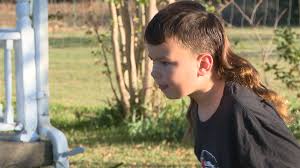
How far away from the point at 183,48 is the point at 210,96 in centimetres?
21

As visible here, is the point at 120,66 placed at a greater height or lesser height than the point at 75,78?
greater

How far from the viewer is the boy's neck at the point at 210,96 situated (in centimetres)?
275

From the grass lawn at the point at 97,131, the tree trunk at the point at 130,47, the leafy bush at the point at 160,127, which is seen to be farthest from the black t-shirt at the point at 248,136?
the tree trunk at the point at 130,47

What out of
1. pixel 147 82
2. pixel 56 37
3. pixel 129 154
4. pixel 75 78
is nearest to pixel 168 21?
pixel 129 154

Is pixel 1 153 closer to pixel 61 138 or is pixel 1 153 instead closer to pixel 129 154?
pixel 61 138

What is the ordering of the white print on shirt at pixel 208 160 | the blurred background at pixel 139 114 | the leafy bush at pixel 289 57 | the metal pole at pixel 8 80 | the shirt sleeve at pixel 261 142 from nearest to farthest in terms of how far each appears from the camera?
the shirt sleeve at pixel 261 142, the white print on shirt at pixel 208 160, the metal pole at pixel 8 80, the blurred background at pixel 139 114, the leafy bush at pixel 289 57

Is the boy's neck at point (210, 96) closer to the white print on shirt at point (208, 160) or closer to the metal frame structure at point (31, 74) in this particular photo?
the white print on shirt at point (208, 160)

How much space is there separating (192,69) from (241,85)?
0.69ft

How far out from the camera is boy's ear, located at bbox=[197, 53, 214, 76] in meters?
2.69

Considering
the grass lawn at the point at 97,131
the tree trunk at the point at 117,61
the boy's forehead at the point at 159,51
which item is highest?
the boy's forehead at the point at 159,51

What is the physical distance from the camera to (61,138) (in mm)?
5418

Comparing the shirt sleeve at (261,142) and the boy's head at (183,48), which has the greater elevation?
the boy's head at (183,48)

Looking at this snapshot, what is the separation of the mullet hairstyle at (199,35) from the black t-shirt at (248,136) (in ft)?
0.31

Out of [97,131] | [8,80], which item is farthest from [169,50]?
[97,131]
